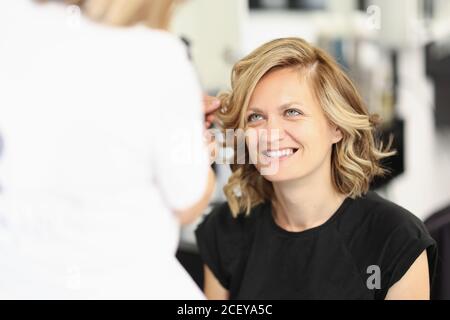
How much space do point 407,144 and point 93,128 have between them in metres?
0.61

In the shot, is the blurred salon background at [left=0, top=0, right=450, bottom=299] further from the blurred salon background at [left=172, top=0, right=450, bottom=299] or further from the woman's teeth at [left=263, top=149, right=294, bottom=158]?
the woman's teeth at [left=263, top=149, right=294, bottom=158]

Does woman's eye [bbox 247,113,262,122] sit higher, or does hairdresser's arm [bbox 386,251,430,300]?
woman's eye [bbox 247,113,262,122]

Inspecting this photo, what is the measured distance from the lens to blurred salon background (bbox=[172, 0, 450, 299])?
3.76 feet

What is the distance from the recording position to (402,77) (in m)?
1.20

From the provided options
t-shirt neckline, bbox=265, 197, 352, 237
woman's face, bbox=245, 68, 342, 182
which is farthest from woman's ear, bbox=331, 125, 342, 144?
t-shirt neckline, bbox=265, 197, 352, 237

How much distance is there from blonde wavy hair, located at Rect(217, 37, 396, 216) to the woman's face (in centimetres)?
1

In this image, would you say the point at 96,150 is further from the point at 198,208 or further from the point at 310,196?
the point at 310,196

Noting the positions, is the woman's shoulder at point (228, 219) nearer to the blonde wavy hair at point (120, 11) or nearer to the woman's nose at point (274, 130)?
the woman's nose at point (274, 130)

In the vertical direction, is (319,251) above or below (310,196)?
below

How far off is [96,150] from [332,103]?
0.44 metres

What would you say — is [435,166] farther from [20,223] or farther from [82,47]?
[20,223]

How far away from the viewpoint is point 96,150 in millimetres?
1051

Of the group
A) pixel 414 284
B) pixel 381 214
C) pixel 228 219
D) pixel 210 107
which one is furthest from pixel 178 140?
pixel 414 284

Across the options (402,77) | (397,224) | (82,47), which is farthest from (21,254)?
(402,77)
